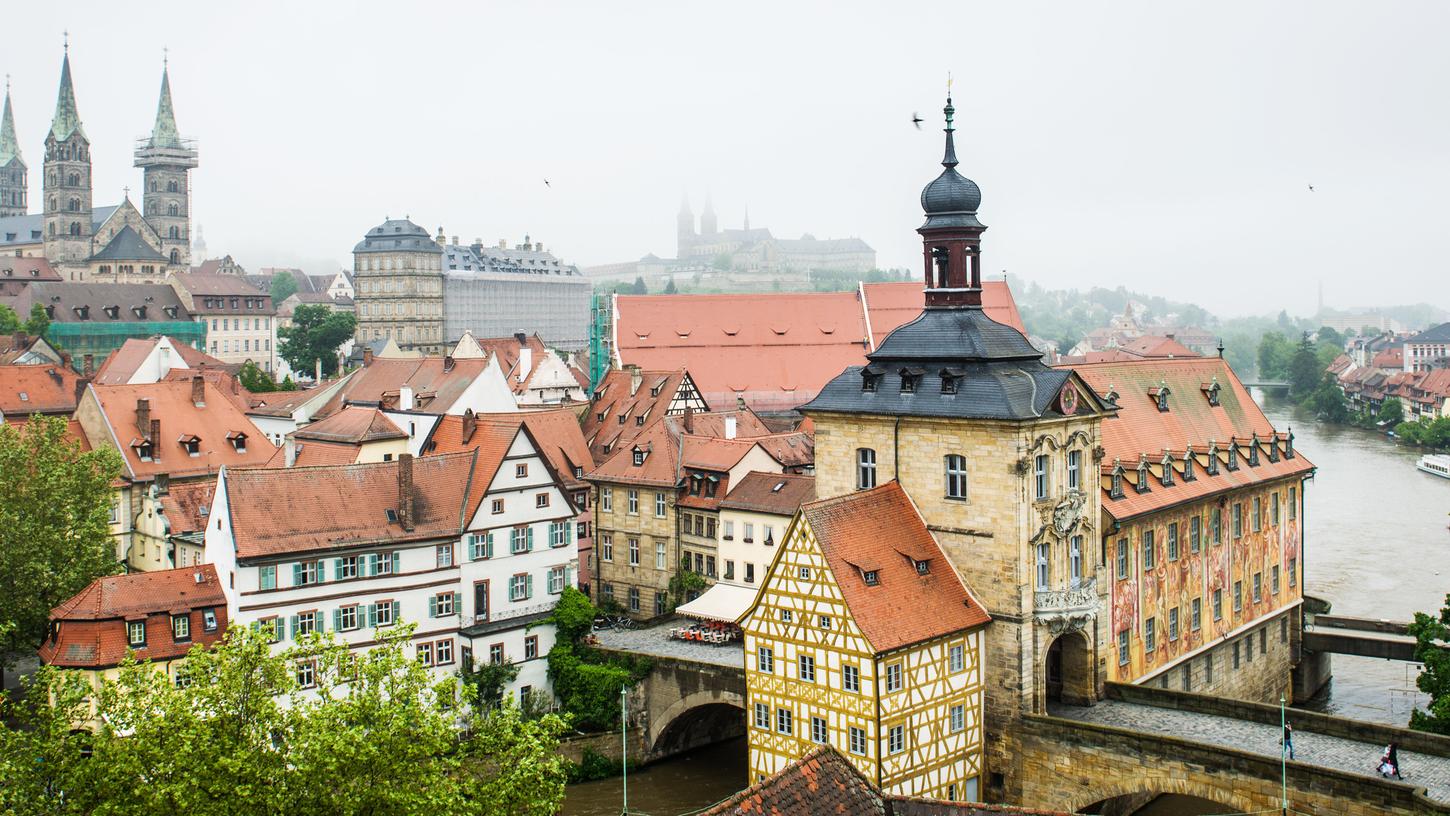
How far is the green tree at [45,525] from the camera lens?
1818 inches

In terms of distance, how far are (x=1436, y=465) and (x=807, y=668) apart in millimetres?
87553

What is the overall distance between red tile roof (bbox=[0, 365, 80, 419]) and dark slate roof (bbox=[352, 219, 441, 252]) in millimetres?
67322

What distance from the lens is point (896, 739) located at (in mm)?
35344

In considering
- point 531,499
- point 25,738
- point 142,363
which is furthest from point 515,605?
point 142,363

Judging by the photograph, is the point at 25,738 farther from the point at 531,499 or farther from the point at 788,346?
the point at 788,346

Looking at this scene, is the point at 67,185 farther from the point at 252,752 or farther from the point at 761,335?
the point at 252,752

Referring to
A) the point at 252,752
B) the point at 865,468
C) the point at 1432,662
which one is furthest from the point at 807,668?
the point at 1432,662

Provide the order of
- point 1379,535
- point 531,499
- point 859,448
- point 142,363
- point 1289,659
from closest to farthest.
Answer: point 859,448
point 531,499
point 1289,659
point 1379,535
point 142,363

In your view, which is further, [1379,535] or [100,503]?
[1379,535]

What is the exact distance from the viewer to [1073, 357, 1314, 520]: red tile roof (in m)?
A: 44.3

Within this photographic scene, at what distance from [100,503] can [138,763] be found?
2973 cm

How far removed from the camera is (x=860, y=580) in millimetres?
35938

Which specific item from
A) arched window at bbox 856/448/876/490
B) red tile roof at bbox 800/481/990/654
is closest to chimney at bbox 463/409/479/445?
arched window at bbox 856/448/876/490

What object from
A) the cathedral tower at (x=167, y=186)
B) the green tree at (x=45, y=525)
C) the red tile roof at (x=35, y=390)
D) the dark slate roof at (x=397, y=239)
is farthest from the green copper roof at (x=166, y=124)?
the green tree at (x=45, y=525)
